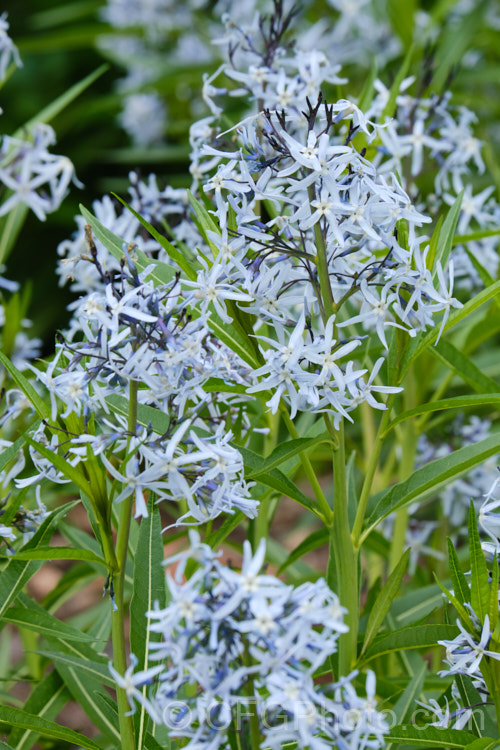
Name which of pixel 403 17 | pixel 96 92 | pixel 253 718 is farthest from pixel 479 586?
pixel 96 92

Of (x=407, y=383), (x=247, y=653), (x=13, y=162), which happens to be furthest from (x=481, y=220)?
(x=247, y=653)

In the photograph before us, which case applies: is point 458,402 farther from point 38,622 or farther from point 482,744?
point 38,622

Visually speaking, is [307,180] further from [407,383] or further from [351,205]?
[407,383]

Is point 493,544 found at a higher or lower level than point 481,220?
lower

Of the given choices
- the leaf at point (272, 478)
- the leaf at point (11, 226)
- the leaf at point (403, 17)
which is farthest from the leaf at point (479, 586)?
the leaf at point (403, 17)

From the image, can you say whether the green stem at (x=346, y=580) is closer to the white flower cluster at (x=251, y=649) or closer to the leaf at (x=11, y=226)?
the white flower cluster at (x=251, y=649)

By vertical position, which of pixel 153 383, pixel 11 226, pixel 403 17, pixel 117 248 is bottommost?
pixel 153 383

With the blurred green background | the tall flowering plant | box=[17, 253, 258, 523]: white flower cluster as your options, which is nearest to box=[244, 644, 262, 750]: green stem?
the tall flowering plant
